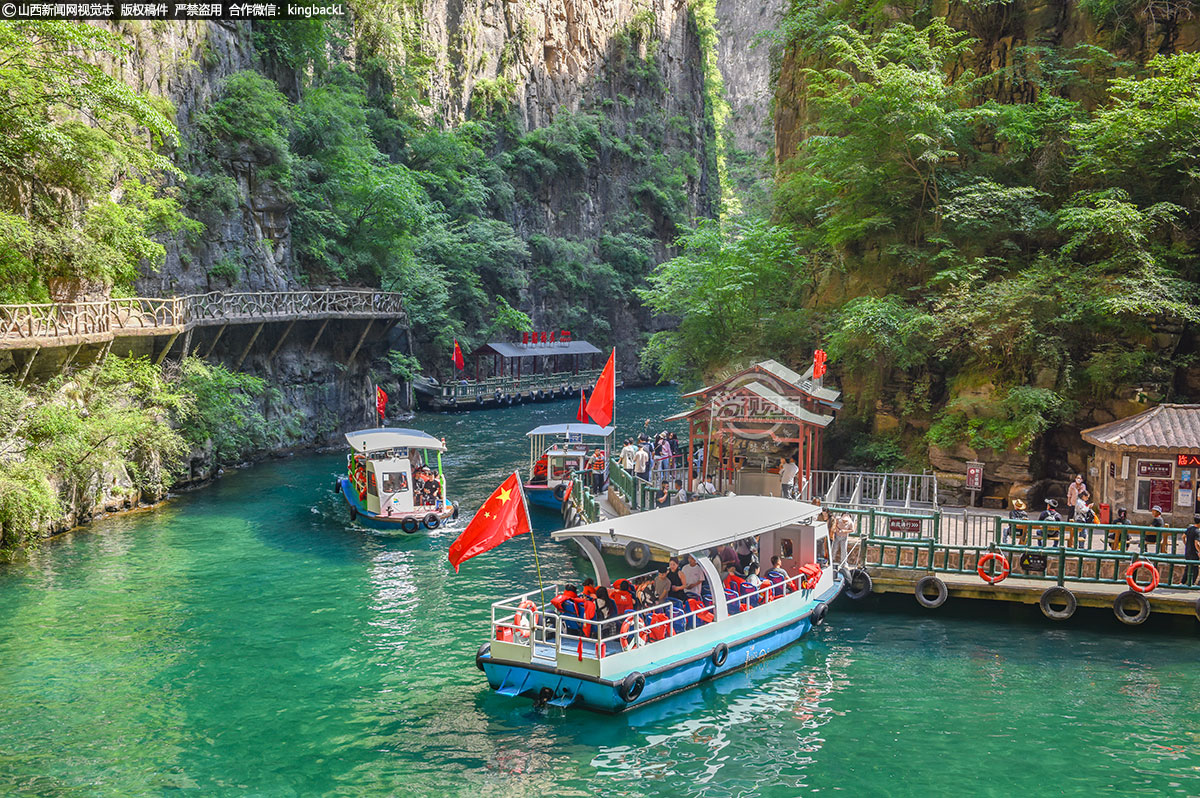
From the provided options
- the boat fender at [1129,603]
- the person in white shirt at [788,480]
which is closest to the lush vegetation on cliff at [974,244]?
the person in white shirt at [788,480]

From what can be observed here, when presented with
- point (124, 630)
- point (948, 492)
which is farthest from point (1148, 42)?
point (124, 630)

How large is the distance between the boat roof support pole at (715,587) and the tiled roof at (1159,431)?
A: 10.4 meters

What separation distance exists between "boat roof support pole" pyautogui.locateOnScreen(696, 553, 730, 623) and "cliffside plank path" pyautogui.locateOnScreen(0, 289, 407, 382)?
19.1 metres

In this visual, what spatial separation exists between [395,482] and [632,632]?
15521mm

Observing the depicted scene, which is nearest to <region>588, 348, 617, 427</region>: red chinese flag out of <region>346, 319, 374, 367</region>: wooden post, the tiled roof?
the tiled roof

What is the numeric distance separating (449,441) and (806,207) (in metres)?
21.9

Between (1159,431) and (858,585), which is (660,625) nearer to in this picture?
(858,585)

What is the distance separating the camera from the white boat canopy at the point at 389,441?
29200mm

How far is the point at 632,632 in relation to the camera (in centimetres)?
1523

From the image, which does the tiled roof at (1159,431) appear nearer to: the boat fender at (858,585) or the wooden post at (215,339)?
the boat fender at (858,585)

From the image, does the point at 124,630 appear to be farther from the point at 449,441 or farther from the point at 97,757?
the point at 449,441

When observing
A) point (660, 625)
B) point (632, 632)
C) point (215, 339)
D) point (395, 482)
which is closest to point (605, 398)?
point (395, 482)

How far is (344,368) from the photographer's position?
48.7 meters

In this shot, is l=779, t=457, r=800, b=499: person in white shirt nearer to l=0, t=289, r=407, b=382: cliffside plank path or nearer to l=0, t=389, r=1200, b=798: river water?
l=0, t=389, r=1200, b=798: river water
